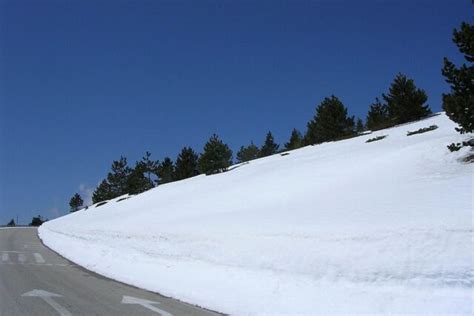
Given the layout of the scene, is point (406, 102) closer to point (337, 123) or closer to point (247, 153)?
point (337, 123)

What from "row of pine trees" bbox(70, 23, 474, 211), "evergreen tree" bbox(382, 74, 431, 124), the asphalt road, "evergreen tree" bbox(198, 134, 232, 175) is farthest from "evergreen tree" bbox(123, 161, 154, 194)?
the asphalt road

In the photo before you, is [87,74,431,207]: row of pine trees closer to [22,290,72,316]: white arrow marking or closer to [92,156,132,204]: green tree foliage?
[92,156,132,204]: green tree foliage

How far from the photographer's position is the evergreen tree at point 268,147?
341 ft

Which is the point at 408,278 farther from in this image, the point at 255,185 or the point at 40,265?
the point at 255,185

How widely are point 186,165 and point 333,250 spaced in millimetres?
63013

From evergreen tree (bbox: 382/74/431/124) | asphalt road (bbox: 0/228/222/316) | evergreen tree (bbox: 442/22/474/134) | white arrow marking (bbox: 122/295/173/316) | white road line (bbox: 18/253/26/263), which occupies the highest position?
evergreen tree (bbox: 382/74/431/124)

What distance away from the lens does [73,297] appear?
12094 millimetres

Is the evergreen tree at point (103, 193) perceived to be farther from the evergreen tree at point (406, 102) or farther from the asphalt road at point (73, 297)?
the asphalt road at point (73, 297)

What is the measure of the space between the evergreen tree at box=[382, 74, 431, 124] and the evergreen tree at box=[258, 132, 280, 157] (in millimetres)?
50354

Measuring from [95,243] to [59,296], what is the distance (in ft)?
36.8

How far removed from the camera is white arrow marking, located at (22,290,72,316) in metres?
10.3

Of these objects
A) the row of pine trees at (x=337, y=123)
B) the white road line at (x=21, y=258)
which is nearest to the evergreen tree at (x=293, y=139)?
the row of pine trees at (x=337, y=123)

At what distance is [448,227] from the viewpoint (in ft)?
31.7

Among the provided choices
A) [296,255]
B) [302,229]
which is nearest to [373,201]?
[302,229]
